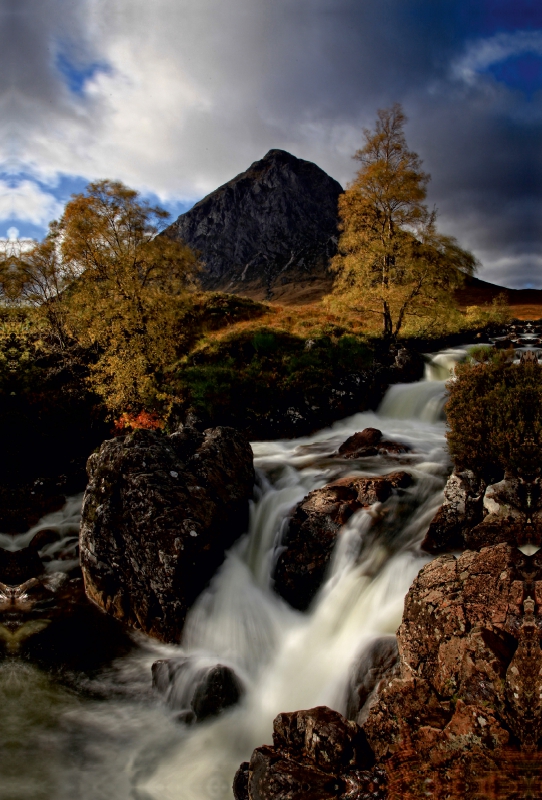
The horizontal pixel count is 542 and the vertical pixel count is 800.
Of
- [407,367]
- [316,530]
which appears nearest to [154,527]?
[316,530]

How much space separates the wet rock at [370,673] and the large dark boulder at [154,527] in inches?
149

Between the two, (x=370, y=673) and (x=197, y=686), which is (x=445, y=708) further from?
(x=197, y=686)

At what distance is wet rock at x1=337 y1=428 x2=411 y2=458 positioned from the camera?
13.3 m

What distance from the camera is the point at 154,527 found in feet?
31.4

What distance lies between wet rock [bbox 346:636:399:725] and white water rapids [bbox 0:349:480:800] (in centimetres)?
17

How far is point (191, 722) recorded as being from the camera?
24.2 ft

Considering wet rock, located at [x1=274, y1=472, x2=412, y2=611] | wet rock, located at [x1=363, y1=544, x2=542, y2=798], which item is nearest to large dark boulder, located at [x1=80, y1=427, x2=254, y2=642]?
wet rock, located at [x1=274, y1=472, x2=412, y2=611]

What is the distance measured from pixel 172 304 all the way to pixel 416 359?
38.1 feet

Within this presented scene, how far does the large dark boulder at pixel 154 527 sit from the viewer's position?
30.5 feet

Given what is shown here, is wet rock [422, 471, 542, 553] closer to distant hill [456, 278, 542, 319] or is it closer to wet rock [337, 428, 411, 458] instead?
wet rock [337, 428, 411, 458]

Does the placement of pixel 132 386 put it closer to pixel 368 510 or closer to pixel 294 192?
pixel 368 510

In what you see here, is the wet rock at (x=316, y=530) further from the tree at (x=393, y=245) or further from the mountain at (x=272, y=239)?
the mountain at (x=272, y=239)

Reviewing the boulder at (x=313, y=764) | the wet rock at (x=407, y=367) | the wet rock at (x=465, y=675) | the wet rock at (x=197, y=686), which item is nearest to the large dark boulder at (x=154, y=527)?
the wet rock at (x=197, y=686)

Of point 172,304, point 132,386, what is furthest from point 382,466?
point 172,304
